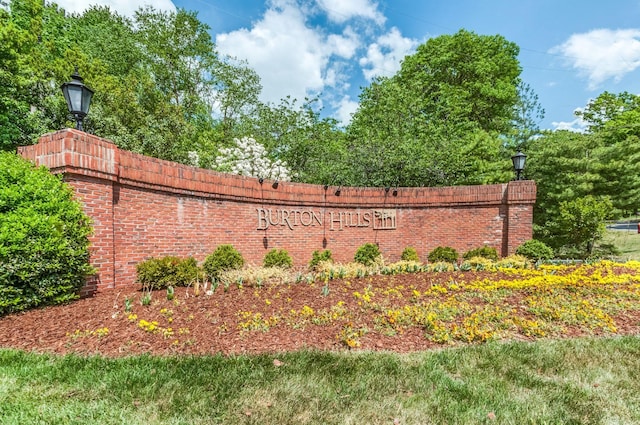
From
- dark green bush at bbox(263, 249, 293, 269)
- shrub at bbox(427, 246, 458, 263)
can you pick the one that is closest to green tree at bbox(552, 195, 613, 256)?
shrub at bbox(427, 246, 458, 263)

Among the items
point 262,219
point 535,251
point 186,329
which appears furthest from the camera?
point 535,251

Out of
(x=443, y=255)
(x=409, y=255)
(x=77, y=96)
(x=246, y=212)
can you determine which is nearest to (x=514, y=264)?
(x=443, y=255)

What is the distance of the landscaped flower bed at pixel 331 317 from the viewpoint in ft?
12.5

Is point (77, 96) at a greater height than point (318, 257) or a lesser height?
greater

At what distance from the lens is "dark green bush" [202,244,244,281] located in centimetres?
706

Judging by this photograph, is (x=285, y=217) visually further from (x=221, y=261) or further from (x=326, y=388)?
(x=326, y=388)

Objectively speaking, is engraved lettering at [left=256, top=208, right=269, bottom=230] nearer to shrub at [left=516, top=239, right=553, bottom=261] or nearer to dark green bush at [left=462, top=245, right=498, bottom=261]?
dark green bush at [left=462, top=245, right=498, bottom=261]

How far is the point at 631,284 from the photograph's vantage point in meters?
6.43

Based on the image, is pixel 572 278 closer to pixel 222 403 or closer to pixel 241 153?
pixel 222 403

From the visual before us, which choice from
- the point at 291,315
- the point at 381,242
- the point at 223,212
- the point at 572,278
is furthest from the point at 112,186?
the point at 572,278

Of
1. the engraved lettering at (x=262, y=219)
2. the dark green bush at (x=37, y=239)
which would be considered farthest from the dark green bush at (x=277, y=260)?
the dark green bush at (x=37, y=239)

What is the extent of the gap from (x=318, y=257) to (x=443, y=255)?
3.96 m

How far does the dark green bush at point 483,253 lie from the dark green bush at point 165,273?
26.1 feet

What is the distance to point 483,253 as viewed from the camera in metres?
9.91
